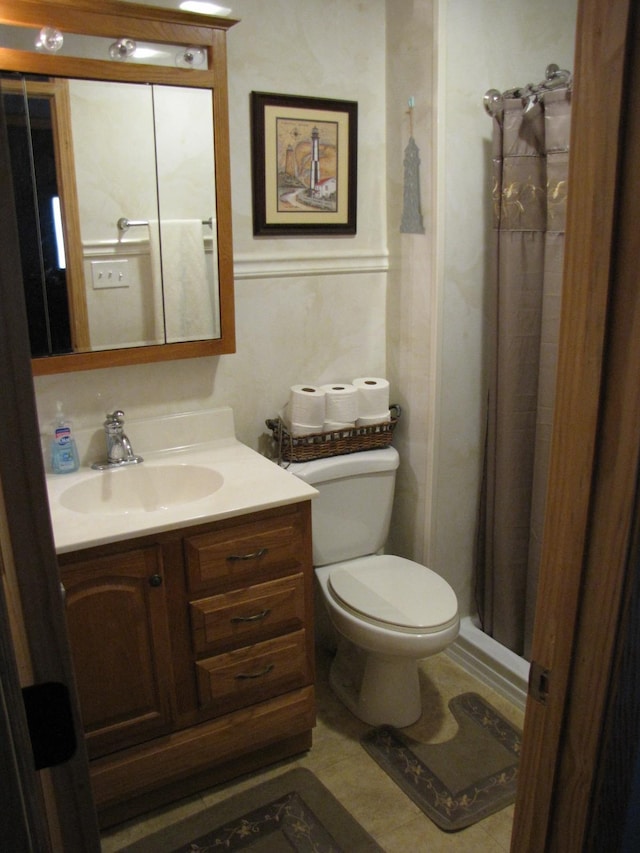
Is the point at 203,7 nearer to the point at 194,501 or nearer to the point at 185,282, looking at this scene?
the point at 185,282

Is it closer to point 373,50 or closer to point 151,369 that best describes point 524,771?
point 151,369

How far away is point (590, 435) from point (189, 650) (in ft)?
4.48

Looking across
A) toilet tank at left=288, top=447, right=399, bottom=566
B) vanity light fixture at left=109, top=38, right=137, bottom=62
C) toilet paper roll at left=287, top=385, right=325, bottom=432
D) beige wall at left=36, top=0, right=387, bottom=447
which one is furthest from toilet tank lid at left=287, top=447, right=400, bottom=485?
vanity light fixture at left=109, top=38, right=137, bottom=62

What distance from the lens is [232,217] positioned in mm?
2176

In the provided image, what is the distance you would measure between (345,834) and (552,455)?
4.77ft

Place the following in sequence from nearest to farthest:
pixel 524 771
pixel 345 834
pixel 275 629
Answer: pixel 524 771, pixel 345 834, pixel 275 629

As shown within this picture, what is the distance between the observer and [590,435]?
775mm

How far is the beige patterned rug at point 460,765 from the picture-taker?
191cm

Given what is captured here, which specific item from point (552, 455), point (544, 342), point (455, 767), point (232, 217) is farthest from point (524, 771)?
point (232, 217)

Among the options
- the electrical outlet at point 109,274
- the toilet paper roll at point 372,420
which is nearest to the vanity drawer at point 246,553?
the toilet paper roll at point 372,420

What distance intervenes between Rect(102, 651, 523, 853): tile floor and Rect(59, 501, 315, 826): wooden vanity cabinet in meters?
0.05

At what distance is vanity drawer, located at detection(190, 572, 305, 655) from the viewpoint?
1.83m

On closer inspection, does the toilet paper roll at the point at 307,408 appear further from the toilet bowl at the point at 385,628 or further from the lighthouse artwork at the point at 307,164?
the lighthouse artwork at the point at 307,164

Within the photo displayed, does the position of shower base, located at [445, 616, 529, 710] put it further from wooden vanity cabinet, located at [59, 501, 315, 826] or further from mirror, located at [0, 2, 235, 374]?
mirror, located at [0, 2, 235, 374]
